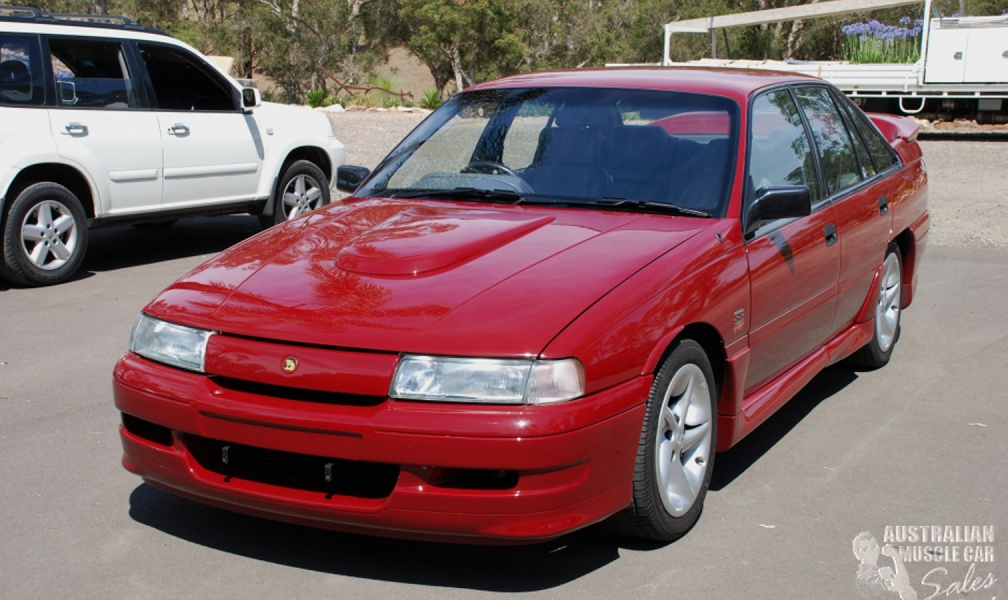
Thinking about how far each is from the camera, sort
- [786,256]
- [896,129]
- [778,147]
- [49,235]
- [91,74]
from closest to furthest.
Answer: [786,256] < [778,147] < [896,129] < [49,235] < [91,74]

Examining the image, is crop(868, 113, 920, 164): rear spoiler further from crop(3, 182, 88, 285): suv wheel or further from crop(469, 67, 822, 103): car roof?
crop(3, 182, 88, 285): suv wheel

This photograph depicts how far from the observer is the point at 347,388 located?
3.21 meters

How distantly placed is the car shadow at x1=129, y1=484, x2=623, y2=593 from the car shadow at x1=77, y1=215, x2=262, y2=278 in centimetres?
539

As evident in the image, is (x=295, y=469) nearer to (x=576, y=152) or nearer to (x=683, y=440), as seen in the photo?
(x=683, y=440)

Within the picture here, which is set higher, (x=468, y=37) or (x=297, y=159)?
(x=468, y=37)

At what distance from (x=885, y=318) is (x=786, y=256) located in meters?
1.94

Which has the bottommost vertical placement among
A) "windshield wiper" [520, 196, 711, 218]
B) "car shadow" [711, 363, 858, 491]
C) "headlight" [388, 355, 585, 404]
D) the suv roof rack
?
"car shadow" [711, 363, 858, 491]

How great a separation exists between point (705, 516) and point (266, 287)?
5.87 ft

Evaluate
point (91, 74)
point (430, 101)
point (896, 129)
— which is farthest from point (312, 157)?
point (430, 101)

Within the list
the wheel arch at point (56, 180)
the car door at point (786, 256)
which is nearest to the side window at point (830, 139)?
the car door at point (786, 256)

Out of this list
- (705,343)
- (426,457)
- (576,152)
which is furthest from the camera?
(576,152)

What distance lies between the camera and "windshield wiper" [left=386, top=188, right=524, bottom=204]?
4.49m

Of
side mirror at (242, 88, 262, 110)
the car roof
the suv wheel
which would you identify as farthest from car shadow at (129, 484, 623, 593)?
side mirror at (242, 88, 262, 110)

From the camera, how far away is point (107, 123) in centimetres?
858
